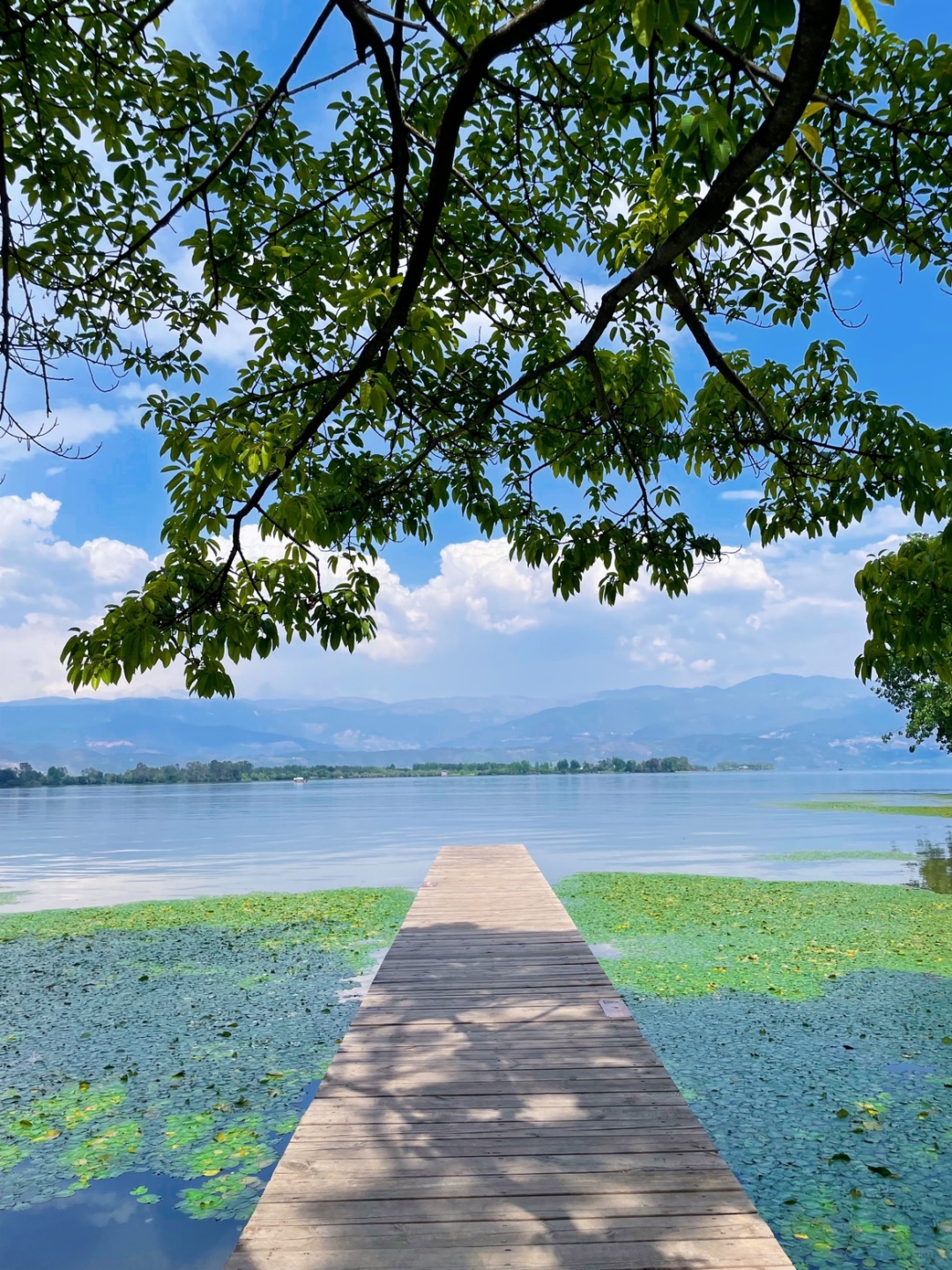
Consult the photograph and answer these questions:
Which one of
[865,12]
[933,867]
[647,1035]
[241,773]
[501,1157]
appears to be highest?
[865,12]

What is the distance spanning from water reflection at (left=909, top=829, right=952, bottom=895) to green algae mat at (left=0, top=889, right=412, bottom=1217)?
29.3 feet

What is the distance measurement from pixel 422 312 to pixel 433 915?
5862mm

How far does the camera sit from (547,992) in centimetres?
517

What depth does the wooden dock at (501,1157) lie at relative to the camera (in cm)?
246

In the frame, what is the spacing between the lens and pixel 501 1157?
3031 mm

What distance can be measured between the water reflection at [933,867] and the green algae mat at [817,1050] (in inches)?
74.2

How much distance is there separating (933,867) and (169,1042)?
14.9m

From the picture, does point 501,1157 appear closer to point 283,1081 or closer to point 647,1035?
point 283,1081

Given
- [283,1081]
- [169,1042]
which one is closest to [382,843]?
[169,1042]

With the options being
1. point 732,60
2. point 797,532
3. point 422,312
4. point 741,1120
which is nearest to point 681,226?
point 732,60

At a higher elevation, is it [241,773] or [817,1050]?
[817,1050]

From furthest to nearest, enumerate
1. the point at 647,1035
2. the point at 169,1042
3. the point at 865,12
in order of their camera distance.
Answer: the point at 169,1042, the point at 647,1035, the point at 865,12

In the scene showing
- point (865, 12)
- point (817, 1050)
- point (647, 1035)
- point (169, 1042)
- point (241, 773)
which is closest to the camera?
point (865, 12)

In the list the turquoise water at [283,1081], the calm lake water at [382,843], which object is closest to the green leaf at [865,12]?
the turquoise water at [283,1081]
